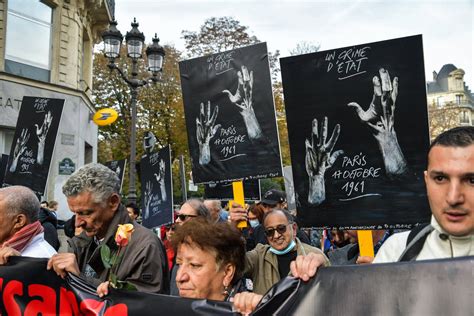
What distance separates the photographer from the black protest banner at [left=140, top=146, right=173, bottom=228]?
7.52m

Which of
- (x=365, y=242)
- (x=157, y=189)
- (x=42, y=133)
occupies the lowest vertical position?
(x=365, y=242)

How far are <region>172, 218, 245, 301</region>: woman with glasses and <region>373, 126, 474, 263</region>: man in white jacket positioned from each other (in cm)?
105

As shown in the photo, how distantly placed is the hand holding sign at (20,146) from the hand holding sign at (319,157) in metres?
4.24

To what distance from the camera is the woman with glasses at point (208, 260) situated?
9.46 feet

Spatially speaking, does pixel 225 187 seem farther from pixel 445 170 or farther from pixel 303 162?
pixel 445 170

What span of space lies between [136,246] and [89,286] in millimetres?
367

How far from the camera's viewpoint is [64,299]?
3.17 meters

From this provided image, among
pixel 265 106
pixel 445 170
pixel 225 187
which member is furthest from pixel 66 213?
pixel 445 170

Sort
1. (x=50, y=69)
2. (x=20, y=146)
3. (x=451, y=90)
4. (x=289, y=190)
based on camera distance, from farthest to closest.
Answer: (x=451, y=90) < (x=50, y=69) < (x=289, y=190) < (x=20, y=146)

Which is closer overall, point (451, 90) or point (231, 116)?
point (231, 116)

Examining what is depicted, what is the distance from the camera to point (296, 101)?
3857mm

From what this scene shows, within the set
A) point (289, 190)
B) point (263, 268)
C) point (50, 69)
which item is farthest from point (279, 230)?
point (50, 69)

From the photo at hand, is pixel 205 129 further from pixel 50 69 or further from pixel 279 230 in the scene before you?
pixel 50 69

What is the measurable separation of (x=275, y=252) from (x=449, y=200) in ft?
8.51
